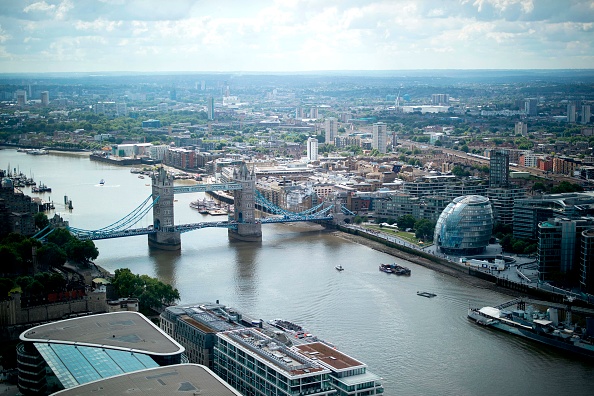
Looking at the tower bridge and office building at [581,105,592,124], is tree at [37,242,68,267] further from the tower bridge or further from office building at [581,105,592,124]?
office building at [581,105,592,124]

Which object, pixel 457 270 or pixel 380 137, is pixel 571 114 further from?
pixel 457 270

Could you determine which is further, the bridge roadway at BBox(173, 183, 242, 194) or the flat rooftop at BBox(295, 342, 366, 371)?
the bridge roadway at BBox(173, 183, 242, 194)

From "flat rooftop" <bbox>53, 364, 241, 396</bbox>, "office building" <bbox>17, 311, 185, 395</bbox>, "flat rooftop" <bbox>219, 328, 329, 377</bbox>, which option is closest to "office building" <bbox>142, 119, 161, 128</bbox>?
"office building" <bbox>17, 311, 185, 395</bbox>

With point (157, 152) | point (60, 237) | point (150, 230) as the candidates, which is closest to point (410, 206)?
point (150, 230)

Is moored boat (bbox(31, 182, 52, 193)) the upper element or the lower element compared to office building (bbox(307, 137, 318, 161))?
lower

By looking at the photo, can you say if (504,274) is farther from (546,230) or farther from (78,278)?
(78,278)

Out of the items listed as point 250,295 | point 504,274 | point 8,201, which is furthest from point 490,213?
point 8,201
